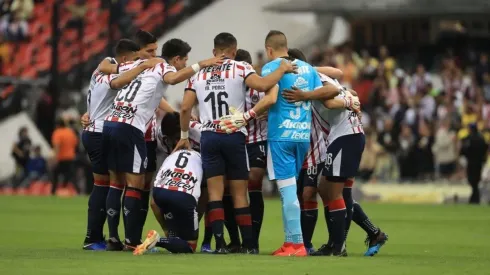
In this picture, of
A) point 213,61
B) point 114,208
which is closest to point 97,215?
point 114,208

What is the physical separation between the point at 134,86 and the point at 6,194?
18066 mm

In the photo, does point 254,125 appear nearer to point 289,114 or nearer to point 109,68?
point 289,114

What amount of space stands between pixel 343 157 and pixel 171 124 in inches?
89.2

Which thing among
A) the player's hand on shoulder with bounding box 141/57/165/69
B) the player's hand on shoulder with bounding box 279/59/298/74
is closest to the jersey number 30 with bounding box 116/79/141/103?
the player's hand on shoulder with bounding box 141/57/165/69

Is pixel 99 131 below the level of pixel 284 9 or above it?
below

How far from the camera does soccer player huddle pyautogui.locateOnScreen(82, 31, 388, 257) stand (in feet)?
41.4

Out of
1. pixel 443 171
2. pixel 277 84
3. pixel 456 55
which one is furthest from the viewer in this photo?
pixel 456 55

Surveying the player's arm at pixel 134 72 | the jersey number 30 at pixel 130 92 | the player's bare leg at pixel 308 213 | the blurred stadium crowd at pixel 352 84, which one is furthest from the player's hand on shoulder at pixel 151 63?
the blurred stadium crowd at pixel 352 84

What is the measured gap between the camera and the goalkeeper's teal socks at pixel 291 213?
1238cm

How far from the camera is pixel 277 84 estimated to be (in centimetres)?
1256

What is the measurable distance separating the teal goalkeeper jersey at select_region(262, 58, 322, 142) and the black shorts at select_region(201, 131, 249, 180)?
35cm

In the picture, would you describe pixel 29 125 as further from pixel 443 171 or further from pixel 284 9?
pixel 443 171

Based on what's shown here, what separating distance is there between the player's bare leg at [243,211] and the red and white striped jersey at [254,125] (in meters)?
0.75

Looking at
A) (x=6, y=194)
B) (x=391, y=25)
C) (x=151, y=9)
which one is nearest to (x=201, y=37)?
(x=151, y=9)
